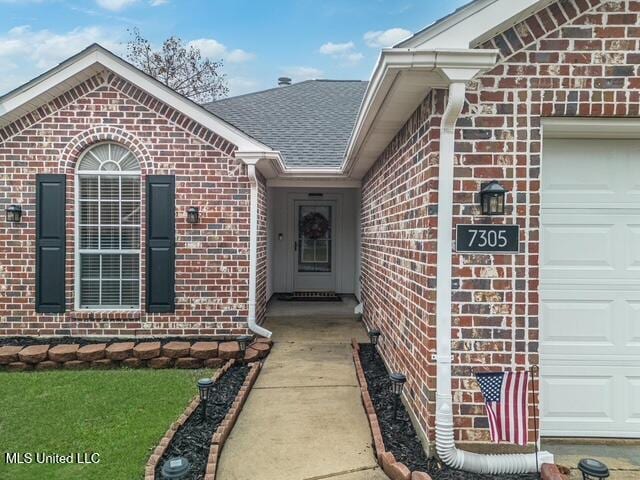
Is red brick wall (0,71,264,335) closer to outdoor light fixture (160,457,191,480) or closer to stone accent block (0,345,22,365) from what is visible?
stone accent block (0,345,22,365)

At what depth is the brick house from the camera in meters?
2.77

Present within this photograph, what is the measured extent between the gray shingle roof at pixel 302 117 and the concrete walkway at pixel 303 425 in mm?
3369

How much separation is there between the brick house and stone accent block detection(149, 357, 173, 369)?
0.62 m

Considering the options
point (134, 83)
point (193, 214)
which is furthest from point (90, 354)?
point (134, 83)

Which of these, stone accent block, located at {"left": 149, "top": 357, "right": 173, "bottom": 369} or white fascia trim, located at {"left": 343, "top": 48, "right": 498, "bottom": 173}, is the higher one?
white fascia trim, located at {"left": 343, "top": 48, "right": 498, "bottom": 173}

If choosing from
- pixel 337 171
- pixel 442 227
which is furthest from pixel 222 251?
pixel 442 227

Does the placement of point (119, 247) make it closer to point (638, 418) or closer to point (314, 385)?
point (314, 385)

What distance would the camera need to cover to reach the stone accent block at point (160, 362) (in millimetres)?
5105

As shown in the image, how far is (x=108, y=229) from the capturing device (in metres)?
5.69

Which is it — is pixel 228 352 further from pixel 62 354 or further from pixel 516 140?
pixel 516 140

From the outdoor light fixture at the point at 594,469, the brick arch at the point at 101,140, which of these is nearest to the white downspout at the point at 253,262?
the brick arch at the point at 101,140

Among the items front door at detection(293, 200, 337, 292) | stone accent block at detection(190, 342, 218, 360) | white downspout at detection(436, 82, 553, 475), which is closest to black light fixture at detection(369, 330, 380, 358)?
stone accent block at detection(190, 342, 218, 360)

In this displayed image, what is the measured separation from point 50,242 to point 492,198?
566cm

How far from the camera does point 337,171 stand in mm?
6648
